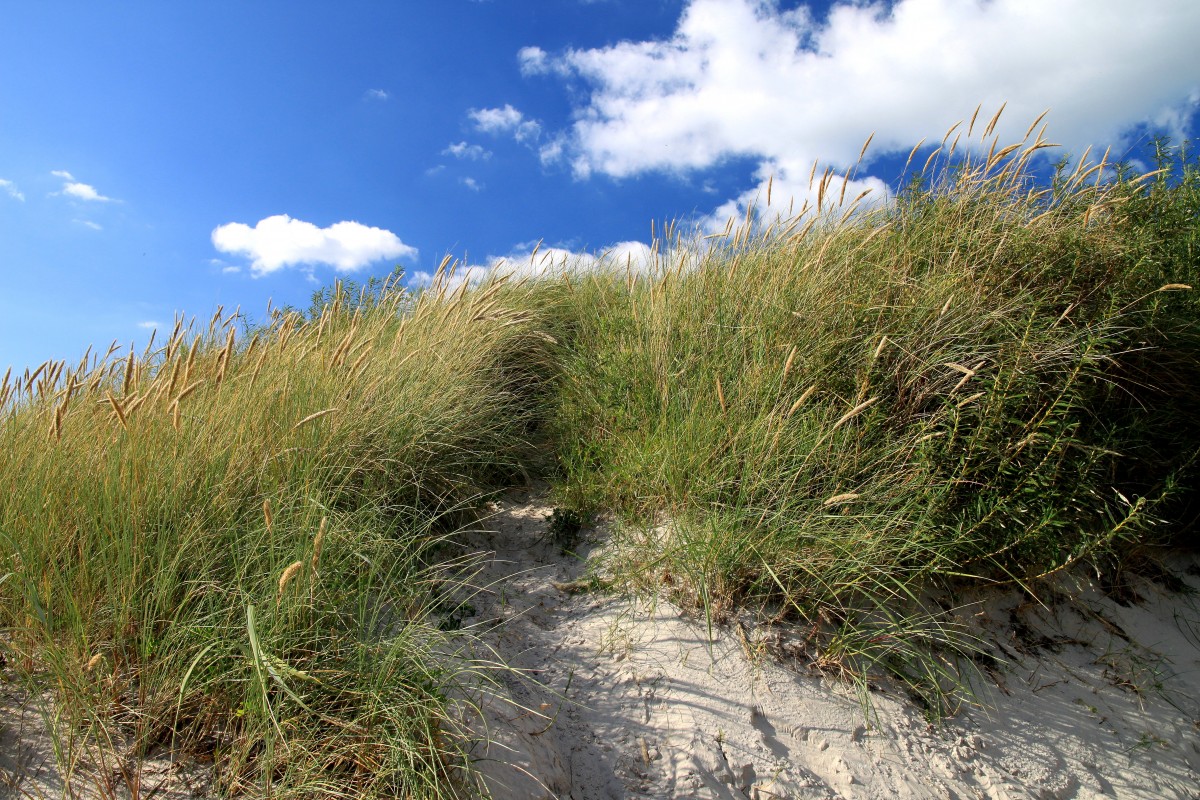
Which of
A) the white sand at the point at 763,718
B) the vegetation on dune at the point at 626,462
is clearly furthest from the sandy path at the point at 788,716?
the vegetation on dune at the point at 626,462

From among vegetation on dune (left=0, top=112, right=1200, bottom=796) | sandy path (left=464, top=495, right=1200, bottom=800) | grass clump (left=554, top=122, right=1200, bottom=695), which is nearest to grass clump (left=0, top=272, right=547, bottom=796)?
vegetation on dune (left=0, top=112, right=1200, bottom=796)

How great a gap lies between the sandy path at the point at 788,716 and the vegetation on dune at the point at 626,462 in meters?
0.26

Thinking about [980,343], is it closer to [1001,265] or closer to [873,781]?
[1001,265]

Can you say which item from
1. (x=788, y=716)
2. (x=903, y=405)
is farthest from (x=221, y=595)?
(x=903, y=405)

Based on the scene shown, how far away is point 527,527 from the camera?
15.1 ft

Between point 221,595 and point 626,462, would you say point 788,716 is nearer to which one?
point 626,462

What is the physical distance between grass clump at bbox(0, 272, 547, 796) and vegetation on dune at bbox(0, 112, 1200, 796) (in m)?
0.02

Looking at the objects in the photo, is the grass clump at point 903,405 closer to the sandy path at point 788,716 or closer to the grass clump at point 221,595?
the sandy path at point 788,716

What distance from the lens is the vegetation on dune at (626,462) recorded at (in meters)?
2.45

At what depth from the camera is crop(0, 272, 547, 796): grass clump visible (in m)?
2.31

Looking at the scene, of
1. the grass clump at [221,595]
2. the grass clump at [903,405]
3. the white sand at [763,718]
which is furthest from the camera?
the grass clump at [903,405]

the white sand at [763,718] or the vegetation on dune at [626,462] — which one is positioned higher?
the vegetation on dune at [626,462]

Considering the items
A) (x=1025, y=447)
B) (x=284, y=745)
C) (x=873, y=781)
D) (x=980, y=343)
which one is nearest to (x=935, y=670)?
(x=873, y=781)

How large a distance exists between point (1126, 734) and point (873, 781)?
1726mm
